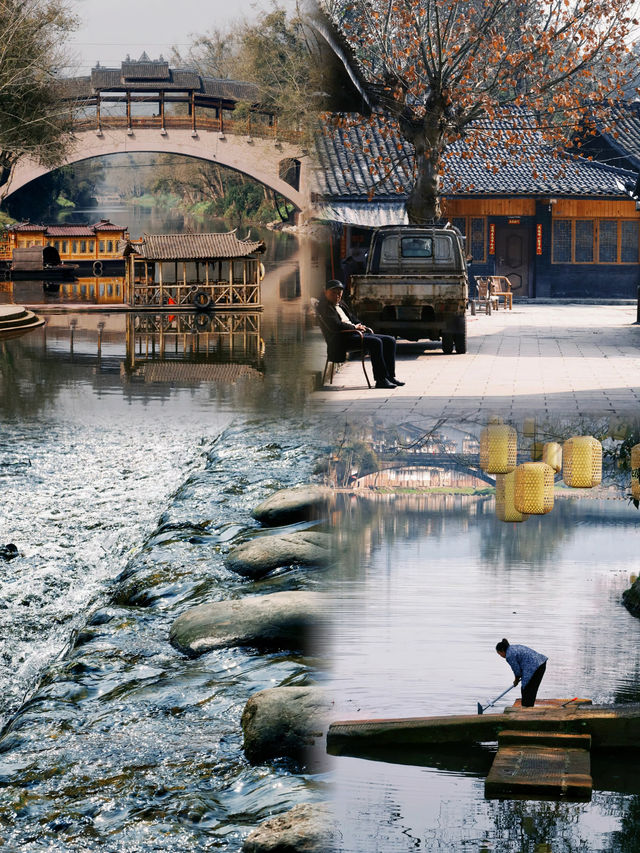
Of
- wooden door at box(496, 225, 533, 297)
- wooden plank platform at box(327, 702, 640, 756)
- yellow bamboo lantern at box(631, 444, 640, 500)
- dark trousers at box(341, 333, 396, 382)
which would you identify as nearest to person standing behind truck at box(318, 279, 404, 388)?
dark trousers at box(341, 333, 396, 382)

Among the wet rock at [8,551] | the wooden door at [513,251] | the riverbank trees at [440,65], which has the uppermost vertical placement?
the riverbank trees at [440,65]

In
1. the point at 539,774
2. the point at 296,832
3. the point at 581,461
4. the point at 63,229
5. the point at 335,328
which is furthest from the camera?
the point at 63,229

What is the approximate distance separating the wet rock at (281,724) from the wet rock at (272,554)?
2.36m

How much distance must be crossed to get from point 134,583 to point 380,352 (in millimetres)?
5783

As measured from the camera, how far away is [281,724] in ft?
22.7

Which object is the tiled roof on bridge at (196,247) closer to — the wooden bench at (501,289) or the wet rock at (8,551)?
the wooden bench at (501,289)

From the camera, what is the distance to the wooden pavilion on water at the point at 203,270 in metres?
31.7

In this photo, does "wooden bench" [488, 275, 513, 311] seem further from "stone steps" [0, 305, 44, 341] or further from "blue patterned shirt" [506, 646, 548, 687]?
"blue patterned shirt" [506, 646, 548, 687]

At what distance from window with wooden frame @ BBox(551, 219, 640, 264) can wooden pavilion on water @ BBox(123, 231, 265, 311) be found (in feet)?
26.5

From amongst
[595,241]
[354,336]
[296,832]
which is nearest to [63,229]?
[595,241]

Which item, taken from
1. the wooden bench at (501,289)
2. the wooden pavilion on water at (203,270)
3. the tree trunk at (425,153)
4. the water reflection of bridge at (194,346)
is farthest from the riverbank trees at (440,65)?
the wooden pavilion on water at (203,270)

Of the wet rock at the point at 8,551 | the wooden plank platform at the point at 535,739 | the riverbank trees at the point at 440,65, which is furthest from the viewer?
the wet rock at the point at 8,551

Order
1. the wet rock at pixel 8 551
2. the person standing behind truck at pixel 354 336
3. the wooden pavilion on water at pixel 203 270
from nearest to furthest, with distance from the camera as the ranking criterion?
the person standing behind truck at pixel 354 336, the wet rock at pixel 8 551, the wooden pavilion on water at pixel 203 270

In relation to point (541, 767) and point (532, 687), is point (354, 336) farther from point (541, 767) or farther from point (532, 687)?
point (541, 767)
